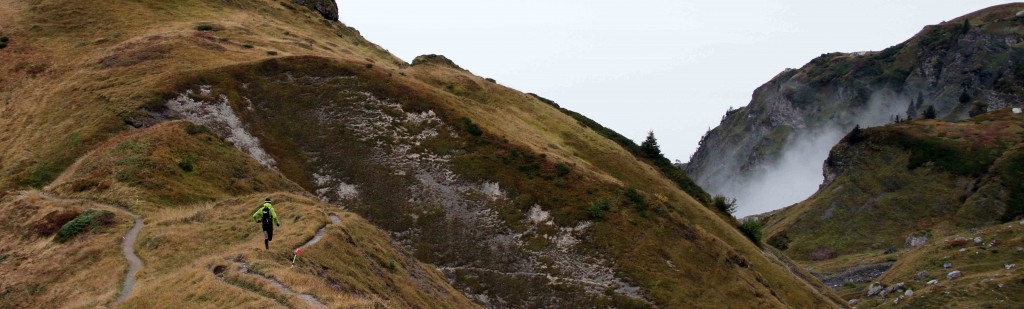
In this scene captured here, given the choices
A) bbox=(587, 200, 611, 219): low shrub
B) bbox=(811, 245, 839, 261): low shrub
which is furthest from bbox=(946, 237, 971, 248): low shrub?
bbox=(587, 200, 611, 219): low shrub

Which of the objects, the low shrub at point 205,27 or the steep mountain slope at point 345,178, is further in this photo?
the low shrub at point 205,27

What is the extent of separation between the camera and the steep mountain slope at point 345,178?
4288 centimetres

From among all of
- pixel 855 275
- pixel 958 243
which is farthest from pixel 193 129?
pixel 855 275

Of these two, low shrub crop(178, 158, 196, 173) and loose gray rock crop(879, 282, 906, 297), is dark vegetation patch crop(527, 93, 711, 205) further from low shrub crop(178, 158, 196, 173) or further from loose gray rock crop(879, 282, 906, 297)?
low shrub crop(178, 158, 196, 173)

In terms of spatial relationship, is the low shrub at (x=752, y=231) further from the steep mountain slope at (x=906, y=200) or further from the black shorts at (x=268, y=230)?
the black shorts at (x=268, y=230)

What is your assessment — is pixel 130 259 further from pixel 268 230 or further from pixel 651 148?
pixel 651 148

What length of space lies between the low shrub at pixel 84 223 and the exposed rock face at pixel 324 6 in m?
108

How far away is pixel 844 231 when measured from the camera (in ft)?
500

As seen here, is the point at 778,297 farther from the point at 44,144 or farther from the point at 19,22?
the point at 19,22

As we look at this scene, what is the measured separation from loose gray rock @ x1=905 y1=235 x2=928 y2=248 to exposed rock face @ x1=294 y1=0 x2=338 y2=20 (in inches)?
4232

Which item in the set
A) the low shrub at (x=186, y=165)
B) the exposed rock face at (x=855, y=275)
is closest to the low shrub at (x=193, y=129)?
the low shrub at (x=186, y=165)

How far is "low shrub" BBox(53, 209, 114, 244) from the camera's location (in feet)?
136

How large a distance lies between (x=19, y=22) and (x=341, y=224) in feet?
267

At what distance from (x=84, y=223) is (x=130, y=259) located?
21.6 ft
